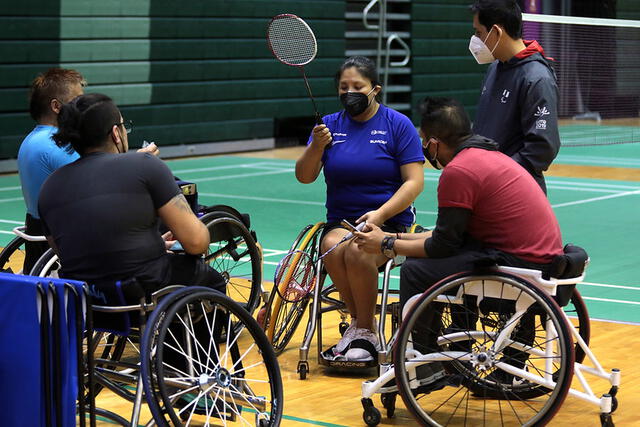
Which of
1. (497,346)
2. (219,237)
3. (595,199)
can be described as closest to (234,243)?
(219,237)

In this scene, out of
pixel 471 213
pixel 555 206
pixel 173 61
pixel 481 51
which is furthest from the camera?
pixel 173 61

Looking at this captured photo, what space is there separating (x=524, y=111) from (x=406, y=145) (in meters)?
0.61

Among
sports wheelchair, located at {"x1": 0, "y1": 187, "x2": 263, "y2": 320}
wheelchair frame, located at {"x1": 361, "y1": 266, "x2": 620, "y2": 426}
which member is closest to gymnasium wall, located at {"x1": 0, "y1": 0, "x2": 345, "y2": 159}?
sports wheelchair, located at {"x1": 0, "y1": 187, "x2": 263, "y2": 320}

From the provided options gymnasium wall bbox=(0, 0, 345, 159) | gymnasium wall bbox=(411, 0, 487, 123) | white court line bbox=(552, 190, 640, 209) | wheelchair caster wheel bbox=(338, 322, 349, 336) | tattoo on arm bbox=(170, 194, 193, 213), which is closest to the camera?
tattoo on arm bbox=(170, 194, 193, 213)

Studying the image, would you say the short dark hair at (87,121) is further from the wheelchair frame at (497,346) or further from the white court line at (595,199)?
the white court line at (595,199)

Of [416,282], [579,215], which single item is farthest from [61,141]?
[579,215]

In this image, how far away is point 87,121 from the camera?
3768 mm

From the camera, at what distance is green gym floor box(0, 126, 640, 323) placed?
6.86m

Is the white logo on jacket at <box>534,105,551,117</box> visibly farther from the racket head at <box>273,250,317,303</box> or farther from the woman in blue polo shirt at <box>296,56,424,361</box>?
the racket head at <box>273,250,317,303</box>

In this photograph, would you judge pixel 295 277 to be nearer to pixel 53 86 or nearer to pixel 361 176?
pixel 361 176

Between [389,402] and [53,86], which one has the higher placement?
[53,86]

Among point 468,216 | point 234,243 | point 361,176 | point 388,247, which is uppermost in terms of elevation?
point 361,176

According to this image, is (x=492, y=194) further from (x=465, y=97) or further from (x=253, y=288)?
(x=465, y=97)

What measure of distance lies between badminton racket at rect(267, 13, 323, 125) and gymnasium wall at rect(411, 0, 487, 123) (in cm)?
1122
